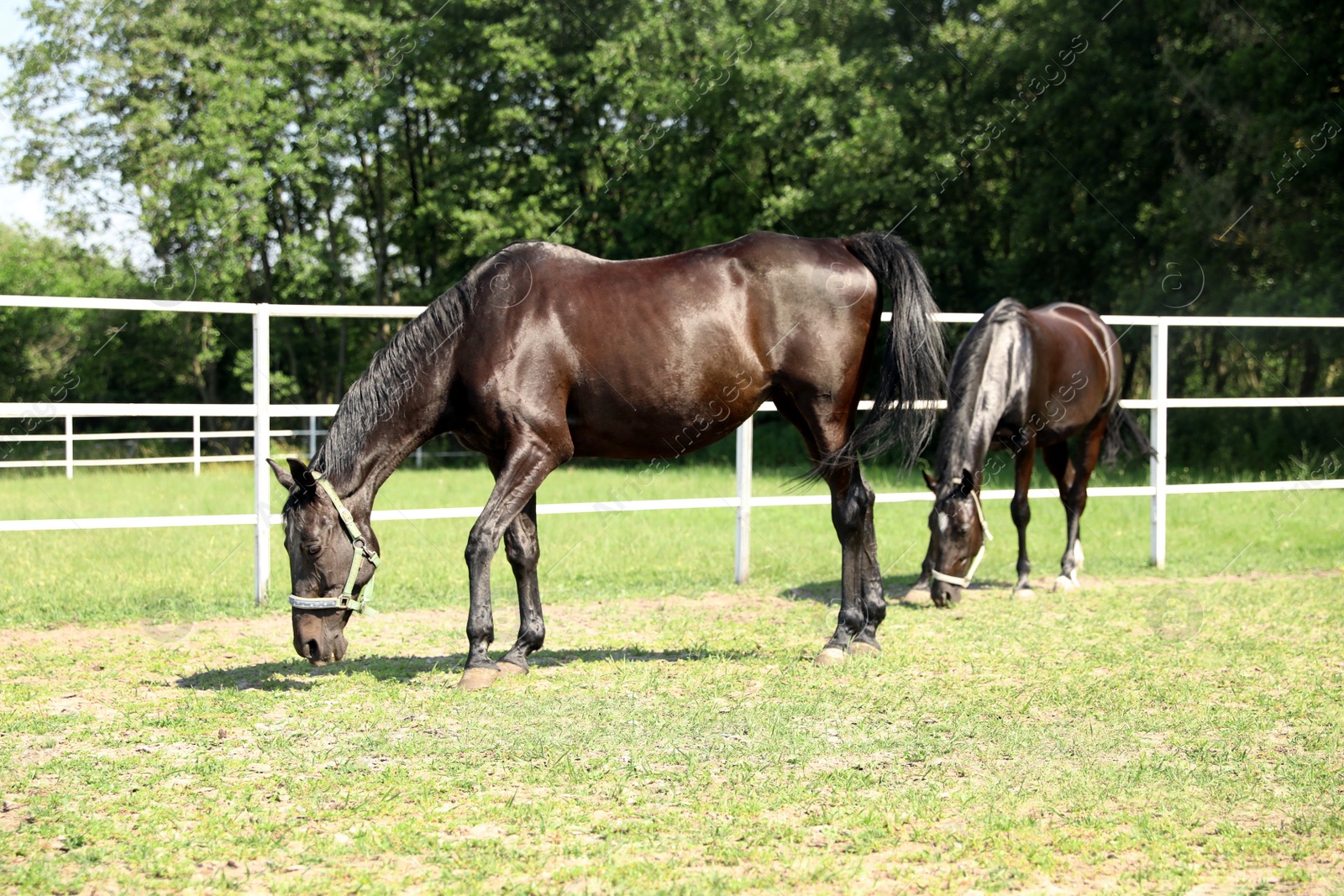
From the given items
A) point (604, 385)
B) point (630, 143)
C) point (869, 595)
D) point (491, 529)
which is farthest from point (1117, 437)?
point (630, 143)

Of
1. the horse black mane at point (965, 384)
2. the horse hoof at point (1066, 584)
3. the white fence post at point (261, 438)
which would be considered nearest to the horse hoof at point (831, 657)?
the horse black mane at point (965, 384)

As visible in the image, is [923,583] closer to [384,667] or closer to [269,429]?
[384,667]

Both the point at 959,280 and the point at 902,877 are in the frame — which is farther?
the point at 959,280

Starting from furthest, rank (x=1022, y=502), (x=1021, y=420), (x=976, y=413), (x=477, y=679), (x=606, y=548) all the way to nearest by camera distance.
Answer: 1. (x=606, y=548)
2. (x=1022, y=502)
3. (x=1021, y=420)
4. (x=976, y=413)
5. (x=477, y=679)

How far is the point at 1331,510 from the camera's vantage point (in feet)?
37.8

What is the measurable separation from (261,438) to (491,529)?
2422 millimetres

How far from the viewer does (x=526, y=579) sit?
208 inches

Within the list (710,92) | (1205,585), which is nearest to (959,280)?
(710,92)

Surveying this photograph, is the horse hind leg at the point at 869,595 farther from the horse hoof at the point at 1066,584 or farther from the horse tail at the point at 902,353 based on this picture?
the horse hoof at the point at 1066,584

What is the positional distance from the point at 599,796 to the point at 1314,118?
16.2 m

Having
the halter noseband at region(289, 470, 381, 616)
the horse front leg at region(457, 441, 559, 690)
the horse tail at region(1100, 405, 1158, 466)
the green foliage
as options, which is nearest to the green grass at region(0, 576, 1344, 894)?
the horse front leg at region(457, 441, 559, 690)

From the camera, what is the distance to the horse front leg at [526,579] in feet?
17.1

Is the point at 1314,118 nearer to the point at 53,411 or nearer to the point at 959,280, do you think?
the point at 959,280

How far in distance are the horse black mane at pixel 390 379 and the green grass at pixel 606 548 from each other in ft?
7.39
